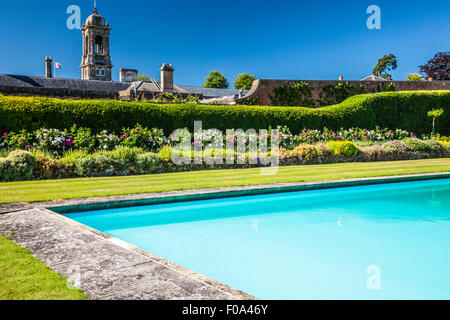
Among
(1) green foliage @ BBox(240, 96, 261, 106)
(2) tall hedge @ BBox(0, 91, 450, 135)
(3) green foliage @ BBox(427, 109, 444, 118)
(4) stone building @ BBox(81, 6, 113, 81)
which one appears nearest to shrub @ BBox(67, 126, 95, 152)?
(2) tall hedge @ BBox(0, 91, 450, 135)

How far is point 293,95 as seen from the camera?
2038 centimetres

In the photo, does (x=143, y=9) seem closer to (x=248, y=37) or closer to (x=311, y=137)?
(x=248, y=37)

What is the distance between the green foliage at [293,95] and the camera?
2003 centimetres

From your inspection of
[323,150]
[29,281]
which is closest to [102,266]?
[29,281]

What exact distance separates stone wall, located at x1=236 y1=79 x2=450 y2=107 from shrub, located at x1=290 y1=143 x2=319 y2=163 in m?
6.34

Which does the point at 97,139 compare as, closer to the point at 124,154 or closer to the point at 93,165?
the point at 124,154

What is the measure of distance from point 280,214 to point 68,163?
18.7 ft

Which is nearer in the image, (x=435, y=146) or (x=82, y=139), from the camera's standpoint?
(x=82, y=139)

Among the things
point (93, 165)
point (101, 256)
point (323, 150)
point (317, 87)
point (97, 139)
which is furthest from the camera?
point (317, 87)

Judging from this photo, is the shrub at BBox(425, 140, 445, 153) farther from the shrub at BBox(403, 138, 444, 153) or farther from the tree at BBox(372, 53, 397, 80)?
the tree at BBox(372, 53, 397, 80)

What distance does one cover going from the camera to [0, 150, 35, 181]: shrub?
8195 millimetres

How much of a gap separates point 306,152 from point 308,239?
25.1 feet

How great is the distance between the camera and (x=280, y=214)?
7191 millimetres

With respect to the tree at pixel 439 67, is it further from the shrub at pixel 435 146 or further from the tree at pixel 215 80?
the tree at pixel 215 80
